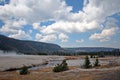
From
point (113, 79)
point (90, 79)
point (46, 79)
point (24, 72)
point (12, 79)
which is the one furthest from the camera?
point (24, 72)

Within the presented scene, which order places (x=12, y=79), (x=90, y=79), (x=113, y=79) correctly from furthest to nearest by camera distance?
1. (x=12, y=79)
2. (x=90, y=79)
3. (x=113, y=79)

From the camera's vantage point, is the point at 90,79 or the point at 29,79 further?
the point at 29,79

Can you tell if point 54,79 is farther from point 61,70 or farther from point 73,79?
point 61,70

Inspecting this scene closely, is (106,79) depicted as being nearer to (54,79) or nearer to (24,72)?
(54,79)

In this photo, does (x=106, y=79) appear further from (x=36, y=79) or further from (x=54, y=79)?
(x=36, y=79)

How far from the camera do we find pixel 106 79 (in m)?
40.4

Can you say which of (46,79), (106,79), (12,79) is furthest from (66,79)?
(12,79)

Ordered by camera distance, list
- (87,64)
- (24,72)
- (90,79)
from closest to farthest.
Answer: (90,79)
(24,72)
(87,64)

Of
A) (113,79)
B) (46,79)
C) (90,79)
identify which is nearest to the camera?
(113,79)

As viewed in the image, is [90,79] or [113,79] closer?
[113,79]

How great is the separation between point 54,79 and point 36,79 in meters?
4.54

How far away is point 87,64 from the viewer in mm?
71062

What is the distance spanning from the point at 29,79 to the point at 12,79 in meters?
5.36

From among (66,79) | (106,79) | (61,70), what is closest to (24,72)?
(61,70)
